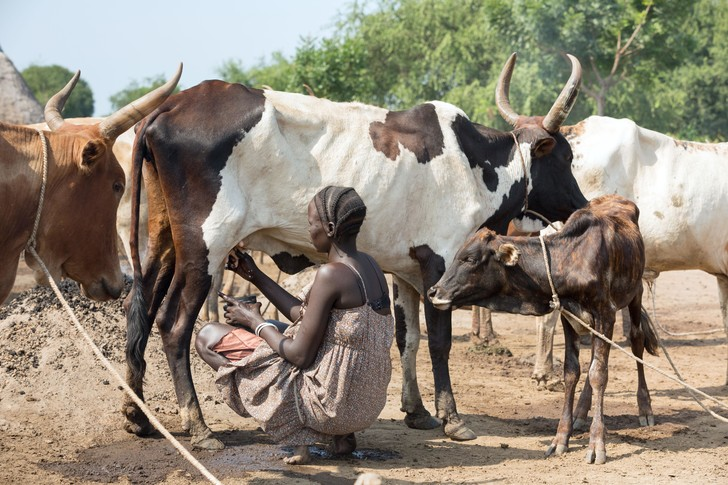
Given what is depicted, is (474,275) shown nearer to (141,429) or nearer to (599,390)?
(599,390)

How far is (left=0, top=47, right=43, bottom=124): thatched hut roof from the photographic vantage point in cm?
1577

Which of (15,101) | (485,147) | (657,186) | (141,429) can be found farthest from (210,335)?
(15,101)

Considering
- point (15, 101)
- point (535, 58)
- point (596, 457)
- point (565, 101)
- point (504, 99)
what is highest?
point (535, 58)

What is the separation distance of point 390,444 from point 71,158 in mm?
2876

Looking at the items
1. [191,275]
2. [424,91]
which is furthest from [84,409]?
[424,91]

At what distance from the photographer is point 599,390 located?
6.27m

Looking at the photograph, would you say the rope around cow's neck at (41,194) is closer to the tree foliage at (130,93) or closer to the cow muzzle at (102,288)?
the cow muzzle at (102,288)

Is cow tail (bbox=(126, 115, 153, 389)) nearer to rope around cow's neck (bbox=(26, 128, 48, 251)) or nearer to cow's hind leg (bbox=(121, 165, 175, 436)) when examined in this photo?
cow's hind leg (bbox=(121, 165, 175, 436))

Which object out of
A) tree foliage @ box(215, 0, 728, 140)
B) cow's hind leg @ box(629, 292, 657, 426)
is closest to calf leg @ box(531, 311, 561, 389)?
cow's hind leg @ box(629, 292, 657, 426)

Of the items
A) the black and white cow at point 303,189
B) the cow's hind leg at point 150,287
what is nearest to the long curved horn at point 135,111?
the black and white cow at point 303,189

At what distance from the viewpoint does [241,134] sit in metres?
6.16

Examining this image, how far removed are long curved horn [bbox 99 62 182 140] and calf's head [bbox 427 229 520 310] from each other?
223cm

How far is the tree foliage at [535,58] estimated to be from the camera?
2120cm

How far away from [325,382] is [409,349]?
2.02 m
